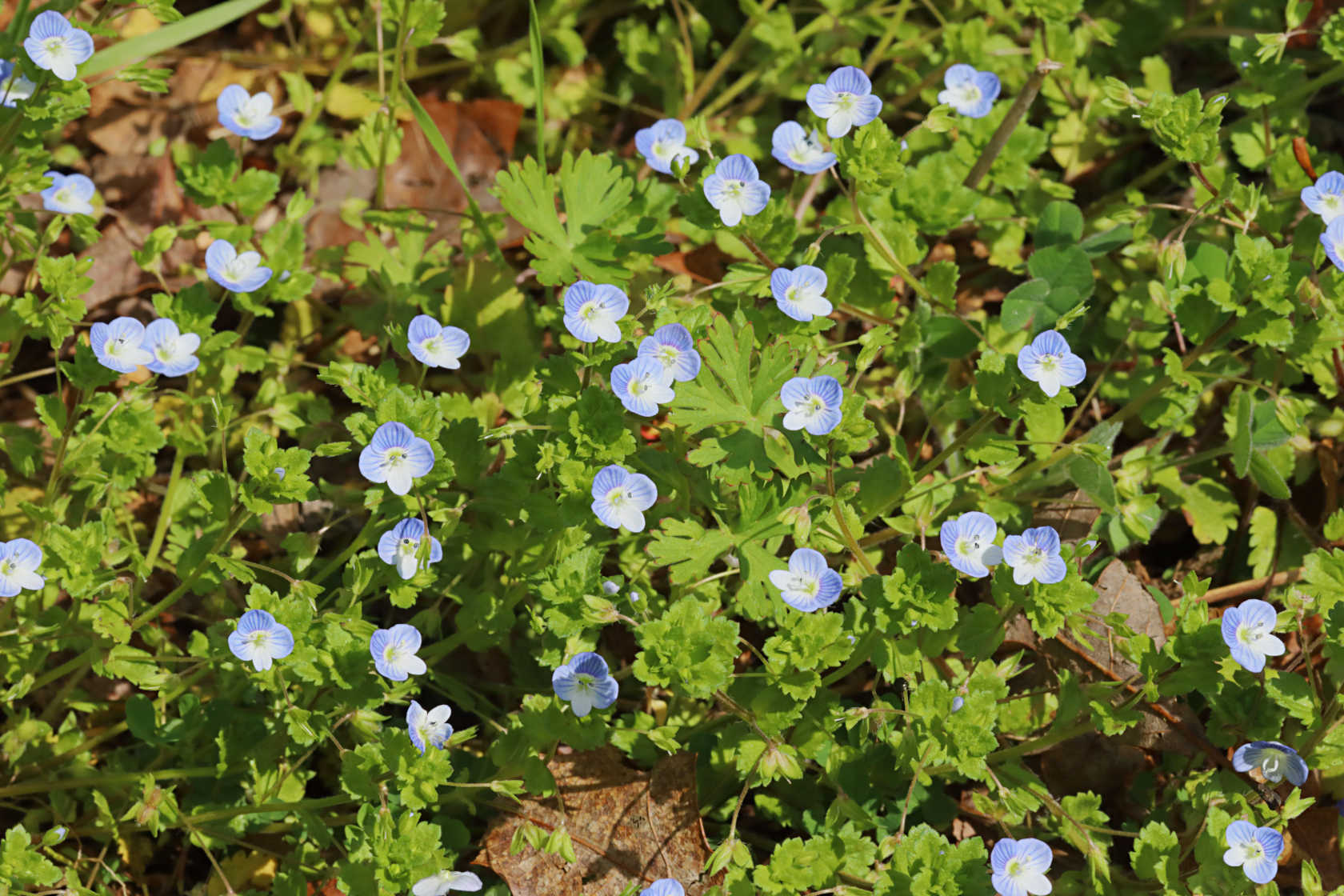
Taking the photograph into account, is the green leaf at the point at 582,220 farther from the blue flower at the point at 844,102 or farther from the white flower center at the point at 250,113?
the white flower center at the point at 250,113

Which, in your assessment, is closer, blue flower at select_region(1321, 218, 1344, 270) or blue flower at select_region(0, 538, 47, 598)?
blue flower at select_region(0, 538, 47, 598)

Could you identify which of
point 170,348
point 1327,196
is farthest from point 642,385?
point 1327,196

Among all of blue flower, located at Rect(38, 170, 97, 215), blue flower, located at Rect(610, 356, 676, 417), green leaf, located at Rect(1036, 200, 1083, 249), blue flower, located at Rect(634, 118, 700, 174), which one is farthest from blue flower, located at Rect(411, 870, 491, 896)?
green leaf, located at Rect(1036, 200, 1083, 249)

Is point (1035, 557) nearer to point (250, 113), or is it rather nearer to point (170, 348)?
point (170, 348)

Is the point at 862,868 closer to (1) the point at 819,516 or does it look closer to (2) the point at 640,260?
(1) the point at 819,516

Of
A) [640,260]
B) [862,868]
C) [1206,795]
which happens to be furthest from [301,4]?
[1206,795]

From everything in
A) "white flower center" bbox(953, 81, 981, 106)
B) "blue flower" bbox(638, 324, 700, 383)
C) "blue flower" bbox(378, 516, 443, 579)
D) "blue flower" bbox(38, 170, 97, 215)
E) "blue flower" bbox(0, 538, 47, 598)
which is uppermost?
"white flower center" bbox(953, 81, 981, 106)

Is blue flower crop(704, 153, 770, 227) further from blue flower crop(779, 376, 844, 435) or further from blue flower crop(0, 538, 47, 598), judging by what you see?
blue flower crop(0, 538, 47, 598)
